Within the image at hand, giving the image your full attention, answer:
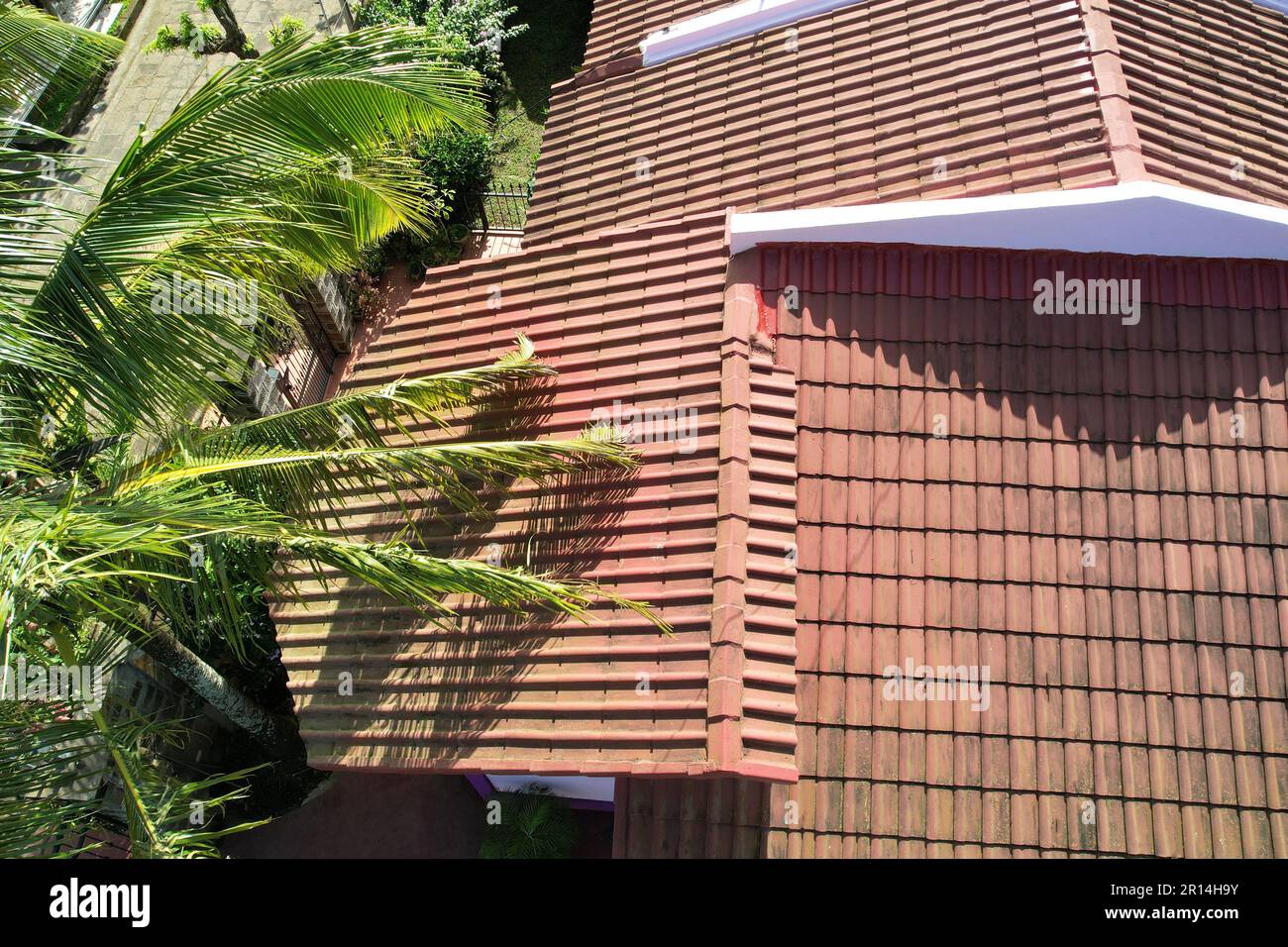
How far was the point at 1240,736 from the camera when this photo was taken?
6910 mm

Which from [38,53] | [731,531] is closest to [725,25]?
[731,531]

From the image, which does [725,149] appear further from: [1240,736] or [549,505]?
[1240,736]

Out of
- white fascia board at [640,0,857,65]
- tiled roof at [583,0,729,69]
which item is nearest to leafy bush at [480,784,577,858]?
white fascia board at [640,0,857,65]

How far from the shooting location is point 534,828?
978 centimetres

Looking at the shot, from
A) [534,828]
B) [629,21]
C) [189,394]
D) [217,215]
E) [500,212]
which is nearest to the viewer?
[217,215]

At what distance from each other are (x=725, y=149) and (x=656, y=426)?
4.14 metres

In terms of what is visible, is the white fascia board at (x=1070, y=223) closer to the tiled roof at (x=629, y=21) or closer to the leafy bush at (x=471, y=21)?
the tiled roof at (x=629, y=21)

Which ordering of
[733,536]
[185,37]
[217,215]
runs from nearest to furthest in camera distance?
[217,215] < [733,536] < [185,37]

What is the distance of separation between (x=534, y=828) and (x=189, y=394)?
20.1 feet

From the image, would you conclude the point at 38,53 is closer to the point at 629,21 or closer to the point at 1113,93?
the point at 629,21

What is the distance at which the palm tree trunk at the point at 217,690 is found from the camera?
8.65 meters

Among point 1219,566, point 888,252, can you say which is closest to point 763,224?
point 888,252

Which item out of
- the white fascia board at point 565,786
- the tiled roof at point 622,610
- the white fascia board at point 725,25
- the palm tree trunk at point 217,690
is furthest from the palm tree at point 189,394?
the white fascia board at point 725,25

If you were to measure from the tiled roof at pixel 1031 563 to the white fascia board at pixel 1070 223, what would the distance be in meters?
0.17
